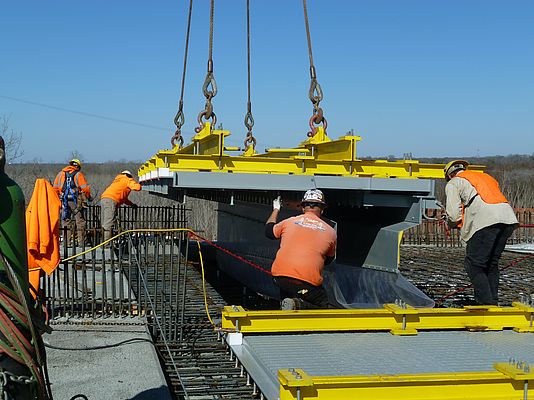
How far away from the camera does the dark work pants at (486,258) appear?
22.1ft

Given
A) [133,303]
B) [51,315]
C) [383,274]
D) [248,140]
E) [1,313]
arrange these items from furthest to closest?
[248,140], [383,274], [133,303], [51,315], [1,313]

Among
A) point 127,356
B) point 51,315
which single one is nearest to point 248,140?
point 51,315

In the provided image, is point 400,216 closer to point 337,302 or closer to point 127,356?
point 337,302

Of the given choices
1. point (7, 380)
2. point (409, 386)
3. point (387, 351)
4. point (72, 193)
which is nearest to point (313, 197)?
point (387, 351)

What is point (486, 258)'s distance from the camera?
22.1 feet

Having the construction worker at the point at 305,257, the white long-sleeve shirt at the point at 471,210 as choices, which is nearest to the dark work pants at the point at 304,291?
the construction worker at the point at 305,257

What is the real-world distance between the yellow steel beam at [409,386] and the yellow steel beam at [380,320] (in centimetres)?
129

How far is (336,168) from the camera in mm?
7594

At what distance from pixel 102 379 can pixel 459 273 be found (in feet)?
31.5

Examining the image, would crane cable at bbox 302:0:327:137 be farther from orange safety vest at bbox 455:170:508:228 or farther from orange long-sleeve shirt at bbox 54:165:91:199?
orange long-sleeve shirt at bbox 54:165:91:199

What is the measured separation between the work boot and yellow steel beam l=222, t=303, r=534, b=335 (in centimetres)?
134

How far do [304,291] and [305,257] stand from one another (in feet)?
1.09

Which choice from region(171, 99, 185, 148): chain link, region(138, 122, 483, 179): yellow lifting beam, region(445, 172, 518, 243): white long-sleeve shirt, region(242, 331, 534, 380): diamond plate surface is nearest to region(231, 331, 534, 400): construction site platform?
region(242, 331, 534, 380): diamond plate surface

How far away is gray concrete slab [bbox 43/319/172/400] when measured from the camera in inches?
187
